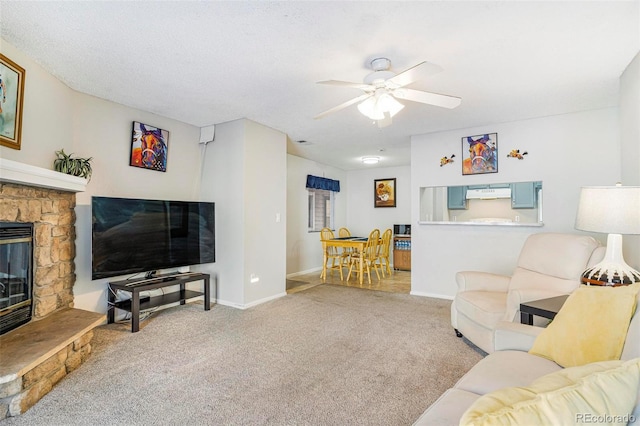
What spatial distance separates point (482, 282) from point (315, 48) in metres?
2.45

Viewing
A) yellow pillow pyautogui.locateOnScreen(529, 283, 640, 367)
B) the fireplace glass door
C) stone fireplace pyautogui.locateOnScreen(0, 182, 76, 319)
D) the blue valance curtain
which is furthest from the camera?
the blue valance curtain

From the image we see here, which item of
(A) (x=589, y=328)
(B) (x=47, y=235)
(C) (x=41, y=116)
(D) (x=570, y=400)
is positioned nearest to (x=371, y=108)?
(A) (x=589, y=328)

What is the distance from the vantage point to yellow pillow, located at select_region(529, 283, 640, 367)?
1243 millimetres

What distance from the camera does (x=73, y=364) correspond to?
2232 mm

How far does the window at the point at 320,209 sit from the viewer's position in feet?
21.9

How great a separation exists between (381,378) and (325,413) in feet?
1.78

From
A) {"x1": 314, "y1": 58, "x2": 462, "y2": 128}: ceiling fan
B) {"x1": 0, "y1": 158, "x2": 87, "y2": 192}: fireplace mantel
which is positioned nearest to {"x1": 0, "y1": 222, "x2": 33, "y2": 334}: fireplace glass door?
{"x1": 0, "y1": 158, "x2": 87, "y2": 192}: fireplace mantel

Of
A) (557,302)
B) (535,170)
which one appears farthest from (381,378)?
(535,170)

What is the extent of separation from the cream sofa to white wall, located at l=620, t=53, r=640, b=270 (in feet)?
5.07

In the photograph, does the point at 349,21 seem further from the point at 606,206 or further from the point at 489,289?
the point at 489,289

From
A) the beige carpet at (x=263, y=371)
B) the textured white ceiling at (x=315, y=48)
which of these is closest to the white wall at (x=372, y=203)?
the textured white ceiling at (x=315, y=48)

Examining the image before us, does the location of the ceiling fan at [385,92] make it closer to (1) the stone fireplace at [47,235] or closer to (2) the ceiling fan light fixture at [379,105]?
(2) the ceiling fan light fixture at [379,105]

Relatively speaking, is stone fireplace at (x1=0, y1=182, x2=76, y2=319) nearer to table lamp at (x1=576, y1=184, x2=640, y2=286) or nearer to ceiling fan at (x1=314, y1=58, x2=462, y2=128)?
ceiling fan at (x1=314, y1=58, x2=462, y2=128)

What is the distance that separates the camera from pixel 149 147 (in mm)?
3670
